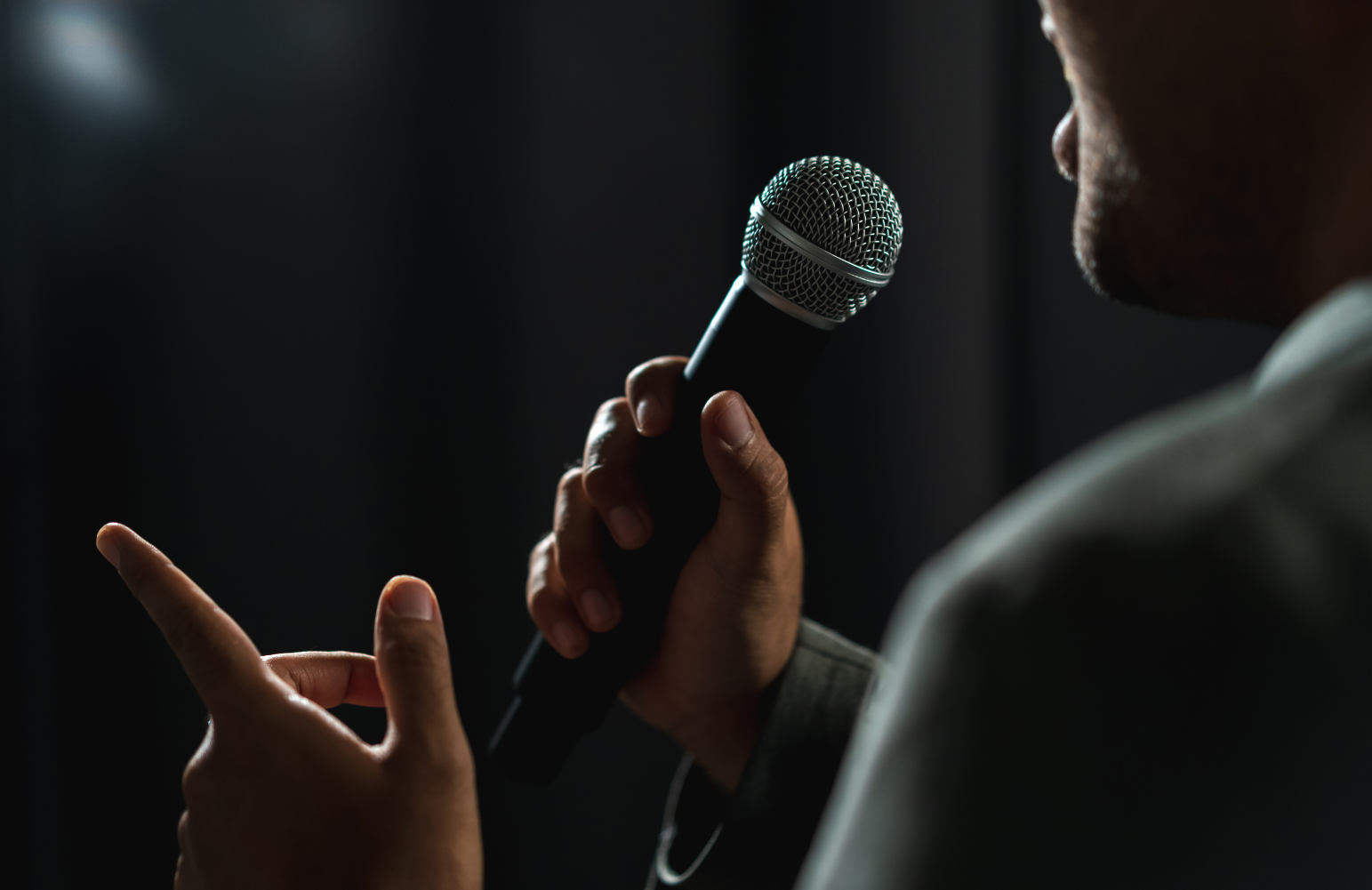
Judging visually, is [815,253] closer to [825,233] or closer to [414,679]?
[825,233]

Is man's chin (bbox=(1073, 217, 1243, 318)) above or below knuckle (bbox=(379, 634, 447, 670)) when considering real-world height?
above

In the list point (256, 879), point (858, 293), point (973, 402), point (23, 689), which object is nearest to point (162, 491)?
point (23, 689)

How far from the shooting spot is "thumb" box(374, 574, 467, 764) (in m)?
0.51

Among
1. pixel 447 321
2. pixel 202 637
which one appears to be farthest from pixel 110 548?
pixel 447 321

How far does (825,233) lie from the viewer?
2.15 ft

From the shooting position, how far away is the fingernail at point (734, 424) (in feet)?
2.22

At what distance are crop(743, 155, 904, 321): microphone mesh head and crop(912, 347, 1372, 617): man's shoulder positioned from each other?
1.26 feet

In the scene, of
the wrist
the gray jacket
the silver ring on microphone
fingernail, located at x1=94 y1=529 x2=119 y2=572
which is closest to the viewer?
→ the gray jacket

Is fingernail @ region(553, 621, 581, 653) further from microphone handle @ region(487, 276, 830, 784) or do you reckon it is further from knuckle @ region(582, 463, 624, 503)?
knuckle @ region(582, 463, 624, 503)

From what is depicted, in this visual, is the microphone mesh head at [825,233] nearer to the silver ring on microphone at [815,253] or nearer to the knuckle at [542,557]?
the silver ring on microphone at [815,253]

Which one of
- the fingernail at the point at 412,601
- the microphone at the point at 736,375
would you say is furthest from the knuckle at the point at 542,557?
the fingernail at the point at 412,601

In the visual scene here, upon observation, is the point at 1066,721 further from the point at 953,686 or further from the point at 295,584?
the point at 295,584

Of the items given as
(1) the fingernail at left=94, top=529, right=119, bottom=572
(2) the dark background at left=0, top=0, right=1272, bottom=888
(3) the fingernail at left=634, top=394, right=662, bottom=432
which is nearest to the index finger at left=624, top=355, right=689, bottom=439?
(3) the fingernail at left=634, top=394, right=662, bottom=432

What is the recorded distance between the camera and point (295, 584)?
1.55 m
